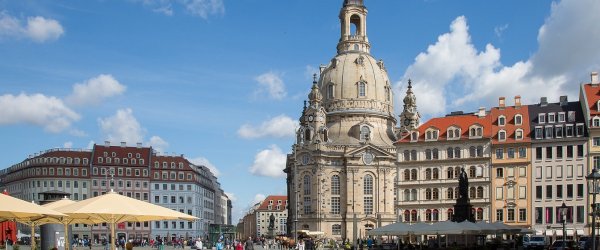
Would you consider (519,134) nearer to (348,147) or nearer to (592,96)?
(592,96)

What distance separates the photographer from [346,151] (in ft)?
404

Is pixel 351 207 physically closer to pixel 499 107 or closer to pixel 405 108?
pixel 405 108

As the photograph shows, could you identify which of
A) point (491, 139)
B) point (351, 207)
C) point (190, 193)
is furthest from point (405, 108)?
point (491, 139)

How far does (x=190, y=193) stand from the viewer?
5413 inches

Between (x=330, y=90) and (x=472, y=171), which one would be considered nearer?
(x=472, y=171)

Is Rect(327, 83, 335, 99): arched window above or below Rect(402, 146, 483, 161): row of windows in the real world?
above

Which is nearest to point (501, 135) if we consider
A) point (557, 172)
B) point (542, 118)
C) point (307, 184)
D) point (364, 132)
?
point (542, 118)

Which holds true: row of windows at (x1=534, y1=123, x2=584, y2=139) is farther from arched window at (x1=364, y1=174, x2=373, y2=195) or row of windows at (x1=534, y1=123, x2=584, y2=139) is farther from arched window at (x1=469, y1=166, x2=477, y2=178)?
arched window at (x1=364, y1=174, x2=373, y2=195)

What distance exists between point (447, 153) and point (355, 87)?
42.0 metres

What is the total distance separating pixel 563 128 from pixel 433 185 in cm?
1596

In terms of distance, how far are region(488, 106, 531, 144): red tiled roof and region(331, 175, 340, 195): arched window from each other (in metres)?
38.8

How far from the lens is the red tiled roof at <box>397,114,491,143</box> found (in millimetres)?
87250

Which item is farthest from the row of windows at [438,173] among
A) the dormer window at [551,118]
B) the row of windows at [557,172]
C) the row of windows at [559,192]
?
the dormer window at [551,118]

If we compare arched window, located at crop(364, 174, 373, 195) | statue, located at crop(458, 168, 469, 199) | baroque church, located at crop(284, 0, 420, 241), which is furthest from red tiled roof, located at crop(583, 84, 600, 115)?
arched window, located at crop(364, 174, 373, 195)
